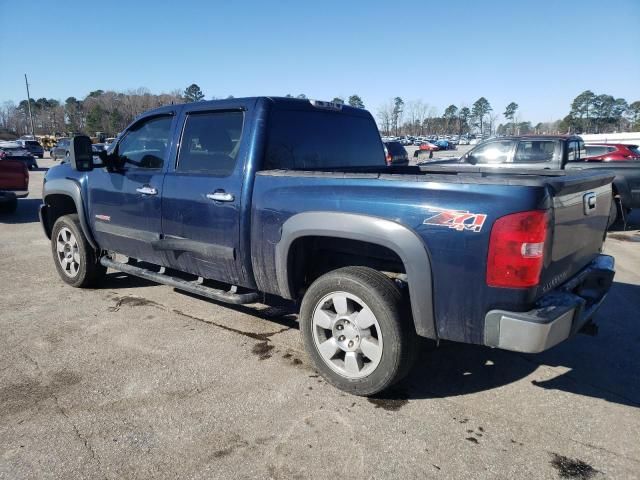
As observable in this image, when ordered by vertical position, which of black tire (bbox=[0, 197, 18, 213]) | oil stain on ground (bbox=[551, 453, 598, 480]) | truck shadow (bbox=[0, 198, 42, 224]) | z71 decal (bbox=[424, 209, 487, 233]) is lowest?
oil stain on ground (bbox=[551, 453, 598, 480])

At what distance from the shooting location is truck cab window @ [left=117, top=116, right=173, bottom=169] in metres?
4.26

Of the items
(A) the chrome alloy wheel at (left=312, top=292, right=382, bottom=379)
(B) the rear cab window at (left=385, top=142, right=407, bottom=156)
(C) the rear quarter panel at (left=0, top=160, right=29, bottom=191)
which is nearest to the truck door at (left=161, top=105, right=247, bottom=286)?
(A) the chrome alloy wheel at (left=312, top=292, right=382, bottom=379)

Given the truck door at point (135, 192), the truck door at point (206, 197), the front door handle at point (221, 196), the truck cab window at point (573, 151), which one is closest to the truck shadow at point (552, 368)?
the truck door at point (206, 197)

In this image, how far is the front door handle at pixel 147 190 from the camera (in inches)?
162

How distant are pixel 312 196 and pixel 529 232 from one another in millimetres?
1336

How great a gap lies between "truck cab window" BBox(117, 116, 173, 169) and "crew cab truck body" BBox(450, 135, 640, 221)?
6.53 m

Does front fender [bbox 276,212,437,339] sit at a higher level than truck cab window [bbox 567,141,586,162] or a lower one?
lower

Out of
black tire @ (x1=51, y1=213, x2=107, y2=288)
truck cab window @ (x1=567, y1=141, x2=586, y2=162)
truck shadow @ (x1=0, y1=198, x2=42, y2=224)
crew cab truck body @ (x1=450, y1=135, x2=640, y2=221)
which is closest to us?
black tire @ (x1=51, y1=213, x2=107, y2=288)

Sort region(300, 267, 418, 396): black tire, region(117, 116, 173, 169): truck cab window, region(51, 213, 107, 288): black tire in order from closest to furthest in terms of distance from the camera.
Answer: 1. region(300, 267, 418, 396): black tire
2. region(117, 116, 173, 169): truck cab window
3. region(51, 213, 107, 288): black tire

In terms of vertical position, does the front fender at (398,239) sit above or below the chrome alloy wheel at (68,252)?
above

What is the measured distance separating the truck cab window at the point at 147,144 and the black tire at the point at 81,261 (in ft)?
3.61

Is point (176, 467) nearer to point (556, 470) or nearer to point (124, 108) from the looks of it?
point (556, 470)

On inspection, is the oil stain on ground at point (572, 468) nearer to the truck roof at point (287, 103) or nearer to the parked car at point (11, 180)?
the truck roof at point (287, 103)

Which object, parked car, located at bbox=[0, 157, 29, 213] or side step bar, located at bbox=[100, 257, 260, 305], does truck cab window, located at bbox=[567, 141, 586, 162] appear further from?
parked car, located at bbox=[0, 157, 29, 213]
